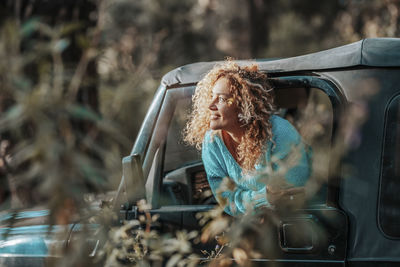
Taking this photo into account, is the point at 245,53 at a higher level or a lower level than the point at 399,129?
higher

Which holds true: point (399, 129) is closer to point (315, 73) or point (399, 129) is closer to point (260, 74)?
point (315, 73)

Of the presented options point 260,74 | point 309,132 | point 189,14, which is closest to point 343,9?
point 189,14

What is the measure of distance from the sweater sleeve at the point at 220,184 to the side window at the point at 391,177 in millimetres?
520

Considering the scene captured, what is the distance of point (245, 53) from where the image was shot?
15.0m

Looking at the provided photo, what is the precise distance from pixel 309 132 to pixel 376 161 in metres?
1.83

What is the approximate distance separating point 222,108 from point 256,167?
0.34 meters

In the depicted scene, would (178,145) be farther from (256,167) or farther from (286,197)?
(286,197)

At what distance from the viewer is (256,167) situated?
8.23 ft

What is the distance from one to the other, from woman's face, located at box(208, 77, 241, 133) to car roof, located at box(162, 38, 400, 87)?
19cm

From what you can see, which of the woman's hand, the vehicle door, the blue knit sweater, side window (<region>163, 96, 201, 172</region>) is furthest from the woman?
the woman's hand

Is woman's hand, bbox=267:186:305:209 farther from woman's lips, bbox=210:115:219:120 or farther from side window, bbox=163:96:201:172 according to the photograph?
side window, bbox=163:96:201:172

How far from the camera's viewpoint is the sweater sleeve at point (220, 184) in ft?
7.50

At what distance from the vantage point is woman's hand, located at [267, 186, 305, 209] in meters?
1.56

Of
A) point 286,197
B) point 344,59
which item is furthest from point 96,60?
point 286,197
